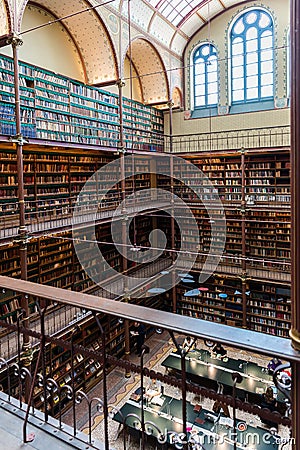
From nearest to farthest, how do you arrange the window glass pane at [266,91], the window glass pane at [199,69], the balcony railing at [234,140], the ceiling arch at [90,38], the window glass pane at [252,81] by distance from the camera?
1. the ceiling arch at [90,38]
2. the balcony railing at [234,140]
3. the window glass pane at [266,91]
4. the window glass pane at [252,81]
5. the window glass pane at [199,69]

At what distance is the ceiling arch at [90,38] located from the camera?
742 centimetres

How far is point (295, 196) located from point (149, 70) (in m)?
10.8

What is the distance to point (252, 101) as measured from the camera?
→ 10.4 meters

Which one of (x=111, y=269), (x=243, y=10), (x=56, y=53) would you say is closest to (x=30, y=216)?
(x=111, y=269)

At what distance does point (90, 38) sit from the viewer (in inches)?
319

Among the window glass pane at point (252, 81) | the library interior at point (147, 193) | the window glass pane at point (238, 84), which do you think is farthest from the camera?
the window glass pane at point (238, 84)

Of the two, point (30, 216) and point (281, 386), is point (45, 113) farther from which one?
point (281, 386)

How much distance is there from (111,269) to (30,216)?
2.72m

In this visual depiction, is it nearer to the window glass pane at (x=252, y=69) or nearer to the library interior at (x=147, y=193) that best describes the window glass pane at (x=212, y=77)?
the library interior at (x=147, y=193)

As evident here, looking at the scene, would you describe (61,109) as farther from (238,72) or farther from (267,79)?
(267,79)

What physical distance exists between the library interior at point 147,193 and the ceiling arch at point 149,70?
0.06m

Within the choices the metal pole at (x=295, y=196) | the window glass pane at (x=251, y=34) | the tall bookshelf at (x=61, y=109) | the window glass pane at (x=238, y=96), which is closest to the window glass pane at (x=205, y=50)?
the window glass pane at (x=251, y=34)

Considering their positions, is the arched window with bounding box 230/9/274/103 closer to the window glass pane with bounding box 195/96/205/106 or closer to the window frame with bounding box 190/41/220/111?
the window frame with bounding box 190/41/220/111

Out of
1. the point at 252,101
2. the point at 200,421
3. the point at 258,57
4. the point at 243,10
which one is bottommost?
the point at 200,421
